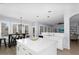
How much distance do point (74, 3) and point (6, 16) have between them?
4.99 ft

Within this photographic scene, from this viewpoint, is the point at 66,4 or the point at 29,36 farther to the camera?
the point at 29,36

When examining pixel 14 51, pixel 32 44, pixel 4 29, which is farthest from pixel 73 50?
pixel 4 29

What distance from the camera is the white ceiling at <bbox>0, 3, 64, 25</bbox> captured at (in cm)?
192

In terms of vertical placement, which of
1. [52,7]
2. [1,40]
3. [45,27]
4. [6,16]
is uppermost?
[52,7]

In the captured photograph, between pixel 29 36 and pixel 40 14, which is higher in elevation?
pixel 40 14

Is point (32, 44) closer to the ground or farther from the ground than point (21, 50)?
farther from the ground

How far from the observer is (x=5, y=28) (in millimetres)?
1923

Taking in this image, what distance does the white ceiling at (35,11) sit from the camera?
1.92 meters

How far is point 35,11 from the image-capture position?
1.96 meters

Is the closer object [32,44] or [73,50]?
[32,44]

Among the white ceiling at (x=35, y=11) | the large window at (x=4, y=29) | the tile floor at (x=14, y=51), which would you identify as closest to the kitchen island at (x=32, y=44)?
the tile floor at (x=14, y=51)

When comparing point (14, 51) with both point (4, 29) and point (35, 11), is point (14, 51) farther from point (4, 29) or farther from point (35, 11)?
point (35, 11)

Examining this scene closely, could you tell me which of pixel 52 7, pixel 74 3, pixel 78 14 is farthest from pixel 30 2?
pixel 78 14
